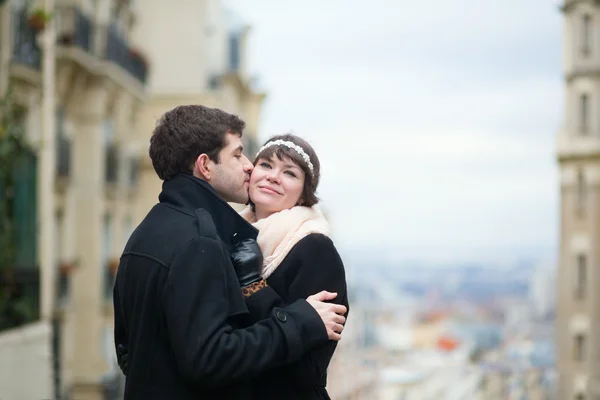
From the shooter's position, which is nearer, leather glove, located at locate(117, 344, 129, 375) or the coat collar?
the coat collar

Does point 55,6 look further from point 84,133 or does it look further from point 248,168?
point 248,168

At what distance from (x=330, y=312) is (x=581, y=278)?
80.6 ft

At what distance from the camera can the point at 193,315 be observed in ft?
10.1

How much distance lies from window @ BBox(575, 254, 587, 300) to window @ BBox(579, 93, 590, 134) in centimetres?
354

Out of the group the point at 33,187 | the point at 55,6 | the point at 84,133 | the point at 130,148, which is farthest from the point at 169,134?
the point at 130,148

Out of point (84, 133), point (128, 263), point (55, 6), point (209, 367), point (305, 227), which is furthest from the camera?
point (84, 133)

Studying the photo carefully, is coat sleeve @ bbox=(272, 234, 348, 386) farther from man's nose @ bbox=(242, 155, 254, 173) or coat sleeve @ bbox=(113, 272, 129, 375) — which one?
coat sleeve @ bbox=(113, 272, 129, 375)

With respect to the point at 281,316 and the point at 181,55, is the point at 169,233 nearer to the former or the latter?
the point at 281,316

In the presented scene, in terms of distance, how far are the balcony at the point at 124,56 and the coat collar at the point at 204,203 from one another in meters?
17.9

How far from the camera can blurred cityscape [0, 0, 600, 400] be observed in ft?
33.9

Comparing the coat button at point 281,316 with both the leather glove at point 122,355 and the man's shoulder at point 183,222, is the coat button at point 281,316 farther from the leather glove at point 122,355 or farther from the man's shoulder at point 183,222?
the leather glove at point 122,355

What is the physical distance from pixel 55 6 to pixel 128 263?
1596 centimetres

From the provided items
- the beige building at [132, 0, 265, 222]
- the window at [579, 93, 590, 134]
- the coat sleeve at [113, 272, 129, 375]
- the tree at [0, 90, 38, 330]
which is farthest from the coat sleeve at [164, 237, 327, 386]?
the beige building at [132, 0, 265, 222]

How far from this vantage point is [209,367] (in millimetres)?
3033
